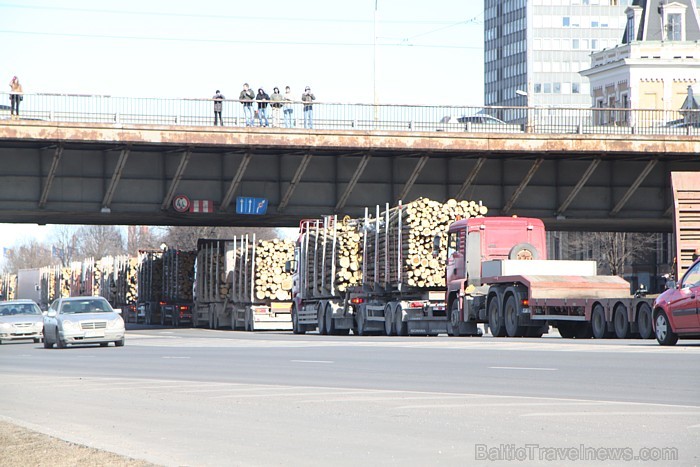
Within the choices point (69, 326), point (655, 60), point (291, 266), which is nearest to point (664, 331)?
point (69, 326)

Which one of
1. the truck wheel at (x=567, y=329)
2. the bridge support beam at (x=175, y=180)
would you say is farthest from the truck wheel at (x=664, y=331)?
the bridge support beam at (x=175, y=180)

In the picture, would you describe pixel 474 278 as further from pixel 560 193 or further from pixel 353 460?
pixel 353 460

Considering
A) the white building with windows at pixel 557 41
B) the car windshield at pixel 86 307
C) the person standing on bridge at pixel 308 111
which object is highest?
the white building with windows at pixel 557 41

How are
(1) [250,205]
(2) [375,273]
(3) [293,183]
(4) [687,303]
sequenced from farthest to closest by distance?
(3) [293,183], (1) [250,205], (2) [375,273], (4) [687,303]

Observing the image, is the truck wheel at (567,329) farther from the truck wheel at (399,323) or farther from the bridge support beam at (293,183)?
the bridge support beam at (293,183)

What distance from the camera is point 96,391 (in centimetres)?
1703

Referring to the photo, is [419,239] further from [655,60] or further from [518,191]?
[655,60]

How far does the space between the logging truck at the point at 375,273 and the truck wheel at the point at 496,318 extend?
2972 millimetres

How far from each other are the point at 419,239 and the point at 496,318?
4.27 meters

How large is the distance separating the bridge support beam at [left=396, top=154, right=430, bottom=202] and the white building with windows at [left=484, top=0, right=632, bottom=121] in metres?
120

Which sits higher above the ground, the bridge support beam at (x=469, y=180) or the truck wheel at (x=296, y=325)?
the bridge support beam at (x=469, y=180)

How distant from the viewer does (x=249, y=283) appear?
1906 inches

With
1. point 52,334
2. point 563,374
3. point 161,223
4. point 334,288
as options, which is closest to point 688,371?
point 563,374

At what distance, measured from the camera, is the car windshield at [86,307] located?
1232 inches
